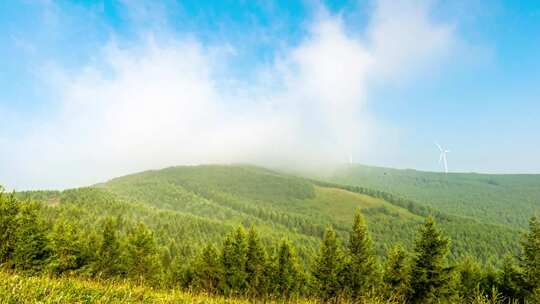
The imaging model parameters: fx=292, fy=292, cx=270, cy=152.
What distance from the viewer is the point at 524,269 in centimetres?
3806

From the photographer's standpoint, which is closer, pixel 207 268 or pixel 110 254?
pixel 207 268

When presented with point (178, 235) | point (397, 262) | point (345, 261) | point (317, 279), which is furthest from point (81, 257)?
point (178, 235)

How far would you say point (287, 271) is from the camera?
4941cm

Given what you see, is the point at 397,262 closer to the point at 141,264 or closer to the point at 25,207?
the point at 141,264

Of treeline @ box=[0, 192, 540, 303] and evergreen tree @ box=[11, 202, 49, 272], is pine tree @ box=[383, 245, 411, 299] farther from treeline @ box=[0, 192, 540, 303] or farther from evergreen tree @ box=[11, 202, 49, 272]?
evergreen tree @ box=[11, 202, 49, 272]

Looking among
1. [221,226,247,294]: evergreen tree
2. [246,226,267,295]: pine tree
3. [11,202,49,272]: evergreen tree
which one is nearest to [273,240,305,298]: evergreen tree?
[246,226,267,295]: pine tree

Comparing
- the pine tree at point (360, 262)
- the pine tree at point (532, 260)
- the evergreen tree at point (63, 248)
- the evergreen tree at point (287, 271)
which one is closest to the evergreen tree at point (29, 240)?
the evergreen tree at point (63, 248)

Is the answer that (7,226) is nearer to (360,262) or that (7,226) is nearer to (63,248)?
(63,248)

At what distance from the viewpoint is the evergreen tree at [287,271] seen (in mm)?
48688

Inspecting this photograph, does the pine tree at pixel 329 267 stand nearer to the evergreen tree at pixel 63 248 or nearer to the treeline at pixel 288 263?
the treeline at pixel 288 263

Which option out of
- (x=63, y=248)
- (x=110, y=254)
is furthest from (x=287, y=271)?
(x=63, y=248)

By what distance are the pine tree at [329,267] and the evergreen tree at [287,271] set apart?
682 cm

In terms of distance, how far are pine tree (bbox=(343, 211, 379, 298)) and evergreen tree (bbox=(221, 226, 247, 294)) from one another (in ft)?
53.8

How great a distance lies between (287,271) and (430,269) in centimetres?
2260
